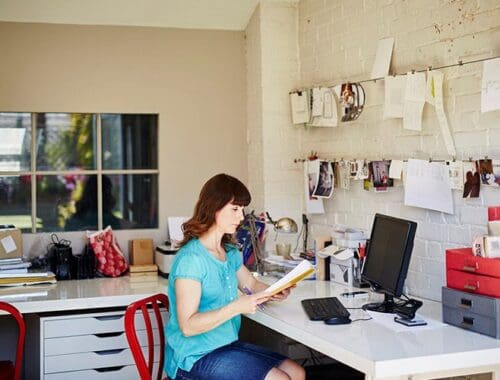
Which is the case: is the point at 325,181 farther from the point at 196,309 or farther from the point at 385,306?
the point at 196,309

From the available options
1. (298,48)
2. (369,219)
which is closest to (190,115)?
(298,48)

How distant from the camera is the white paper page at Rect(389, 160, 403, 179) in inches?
137

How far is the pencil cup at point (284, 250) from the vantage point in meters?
4.09

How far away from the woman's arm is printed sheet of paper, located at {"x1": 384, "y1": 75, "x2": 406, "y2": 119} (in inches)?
50.0

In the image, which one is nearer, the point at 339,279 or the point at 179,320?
the point at 179,320

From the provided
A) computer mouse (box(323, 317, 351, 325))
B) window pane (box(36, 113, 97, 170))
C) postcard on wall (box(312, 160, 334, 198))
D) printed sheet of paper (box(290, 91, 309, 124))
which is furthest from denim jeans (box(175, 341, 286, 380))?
window pane (box(36, 113, 97, 170))

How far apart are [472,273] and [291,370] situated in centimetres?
82

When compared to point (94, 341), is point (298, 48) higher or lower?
higher

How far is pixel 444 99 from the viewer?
3.23 metres

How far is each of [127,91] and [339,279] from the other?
5.88 feet

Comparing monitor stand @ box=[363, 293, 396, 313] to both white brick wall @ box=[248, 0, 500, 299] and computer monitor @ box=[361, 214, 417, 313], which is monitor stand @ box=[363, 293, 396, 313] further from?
white brick wall @ box=[248, 0, 500, 299]

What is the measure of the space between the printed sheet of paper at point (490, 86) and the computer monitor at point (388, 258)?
0.57 m

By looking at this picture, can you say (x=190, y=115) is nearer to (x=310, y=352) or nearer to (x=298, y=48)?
(x=298, y=48)

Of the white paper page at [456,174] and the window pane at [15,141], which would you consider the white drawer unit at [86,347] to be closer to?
the window pane at [15,141]
